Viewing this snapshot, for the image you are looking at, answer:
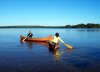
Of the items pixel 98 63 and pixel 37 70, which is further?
pixel 98 63

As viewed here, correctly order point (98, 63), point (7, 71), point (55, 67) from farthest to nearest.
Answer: point (98, 63) → point (55, 67) → point (7, 71)

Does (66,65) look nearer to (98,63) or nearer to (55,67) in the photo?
(55,67)

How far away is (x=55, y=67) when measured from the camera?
46.3 feet

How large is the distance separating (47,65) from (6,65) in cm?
312

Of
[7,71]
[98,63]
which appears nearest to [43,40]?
[98,63]

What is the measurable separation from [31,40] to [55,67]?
21.9 meters

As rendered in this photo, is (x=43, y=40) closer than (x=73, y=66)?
No

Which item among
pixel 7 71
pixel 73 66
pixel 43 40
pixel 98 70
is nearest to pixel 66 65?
pixel 73 66

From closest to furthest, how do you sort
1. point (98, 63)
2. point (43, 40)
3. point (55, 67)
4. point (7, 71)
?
point (7, 71)
point (55, 67)
point (98, 63)
point (43, 40)

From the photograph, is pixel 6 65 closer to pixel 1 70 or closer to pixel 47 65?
pixel 1 70

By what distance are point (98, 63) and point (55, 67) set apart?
383 centimetres

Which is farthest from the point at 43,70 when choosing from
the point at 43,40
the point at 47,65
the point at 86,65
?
the point at 43,40

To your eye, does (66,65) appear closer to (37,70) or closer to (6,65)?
(37,70)

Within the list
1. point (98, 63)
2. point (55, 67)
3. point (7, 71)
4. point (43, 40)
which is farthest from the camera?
point (43, 40)
